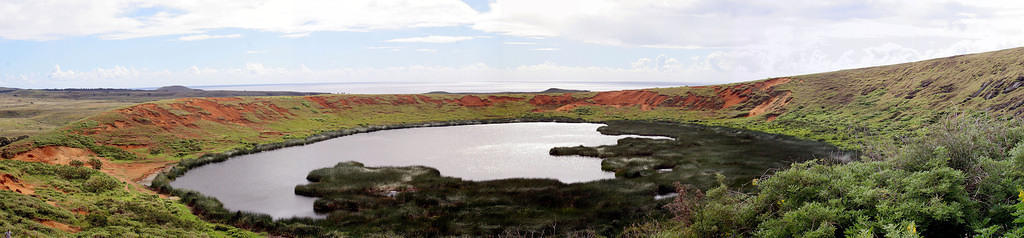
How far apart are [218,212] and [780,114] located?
71.6 m

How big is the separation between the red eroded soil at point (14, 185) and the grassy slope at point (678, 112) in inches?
520

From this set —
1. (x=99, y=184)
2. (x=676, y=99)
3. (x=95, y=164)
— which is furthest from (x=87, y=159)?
(x=676, y=99)

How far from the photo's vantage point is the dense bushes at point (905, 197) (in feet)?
31.9

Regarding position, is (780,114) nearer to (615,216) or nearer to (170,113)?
(615,216)

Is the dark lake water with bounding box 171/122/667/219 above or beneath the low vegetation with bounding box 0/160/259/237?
beneath

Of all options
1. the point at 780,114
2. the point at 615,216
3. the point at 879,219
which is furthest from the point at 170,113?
the point at 780,114

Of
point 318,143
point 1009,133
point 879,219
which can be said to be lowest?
point 318,143

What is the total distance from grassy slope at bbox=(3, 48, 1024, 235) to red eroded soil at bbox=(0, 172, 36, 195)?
13.2 metres

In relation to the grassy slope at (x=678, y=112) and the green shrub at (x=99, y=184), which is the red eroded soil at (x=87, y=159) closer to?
the grassy slope at (x=678, y=112)

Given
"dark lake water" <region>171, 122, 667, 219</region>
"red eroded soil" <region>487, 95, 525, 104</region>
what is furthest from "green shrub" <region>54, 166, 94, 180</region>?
"red eroded soil" <region>487, 95, 525, 104</region>

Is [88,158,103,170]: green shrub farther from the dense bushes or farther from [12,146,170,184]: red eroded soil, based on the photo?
the dense bushes

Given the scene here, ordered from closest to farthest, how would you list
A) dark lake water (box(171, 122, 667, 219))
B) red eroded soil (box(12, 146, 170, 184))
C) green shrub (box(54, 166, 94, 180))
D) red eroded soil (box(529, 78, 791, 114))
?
1. green shrub (box(54, 166, 94, 180))
2. dark lake water (box(171, 122, 667, 219))
3. red eroded soil (box(12, 146, 170, 184))
4. red eroded soil (box(529, 78, 791, 114))

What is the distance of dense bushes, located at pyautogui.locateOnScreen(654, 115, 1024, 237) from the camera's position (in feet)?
31.9

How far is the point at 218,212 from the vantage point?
24703 mm
